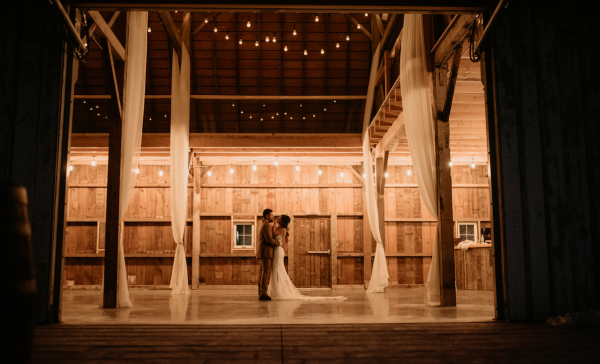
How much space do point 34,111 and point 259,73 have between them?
981cm

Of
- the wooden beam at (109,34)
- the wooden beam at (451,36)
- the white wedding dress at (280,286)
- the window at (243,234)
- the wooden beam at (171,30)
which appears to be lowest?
the white wedding dress at (280,286)

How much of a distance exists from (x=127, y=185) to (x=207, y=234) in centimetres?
676

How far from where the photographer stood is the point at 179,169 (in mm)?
9070

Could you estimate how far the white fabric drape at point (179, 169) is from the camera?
9047mm

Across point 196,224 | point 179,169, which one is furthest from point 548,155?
point 196,224

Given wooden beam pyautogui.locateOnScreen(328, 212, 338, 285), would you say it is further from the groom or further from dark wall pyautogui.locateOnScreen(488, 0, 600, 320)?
dark wall pyautogui.locateOnScreen(488, 0, 600, 320)

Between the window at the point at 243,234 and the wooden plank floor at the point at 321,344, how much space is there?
9.12 metres

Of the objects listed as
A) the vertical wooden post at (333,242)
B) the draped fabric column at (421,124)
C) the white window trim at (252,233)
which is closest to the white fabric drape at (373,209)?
the draped fabric column at (421,124)

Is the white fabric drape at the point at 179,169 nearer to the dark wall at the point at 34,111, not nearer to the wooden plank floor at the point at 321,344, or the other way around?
the dark wall at the point at 34,111

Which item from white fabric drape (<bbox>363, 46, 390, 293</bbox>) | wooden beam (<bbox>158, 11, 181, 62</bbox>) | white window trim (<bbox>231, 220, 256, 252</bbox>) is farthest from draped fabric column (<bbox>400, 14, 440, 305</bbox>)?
white window trim (<bbox>231, 220, 256, 252</bbox>)

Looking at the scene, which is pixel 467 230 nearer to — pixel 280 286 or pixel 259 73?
pixel 280 286

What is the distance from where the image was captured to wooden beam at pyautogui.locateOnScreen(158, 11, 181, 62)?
365 inches

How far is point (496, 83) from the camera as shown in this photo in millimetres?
4699

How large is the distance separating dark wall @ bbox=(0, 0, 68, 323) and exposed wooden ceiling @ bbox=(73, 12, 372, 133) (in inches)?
341
